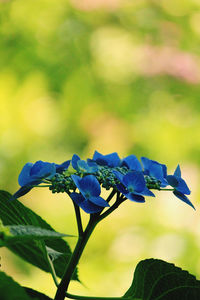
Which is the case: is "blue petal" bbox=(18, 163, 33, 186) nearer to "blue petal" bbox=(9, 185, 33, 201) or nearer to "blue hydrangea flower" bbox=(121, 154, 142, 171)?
"blue petal" bbox=(9, 185, 33, 201)

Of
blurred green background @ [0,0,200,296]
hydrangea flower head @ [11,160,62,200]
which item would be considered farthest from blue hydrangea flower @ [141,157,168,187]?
blurred green background @ [0,0,200,296]

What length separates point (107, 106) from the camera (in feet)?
7.70

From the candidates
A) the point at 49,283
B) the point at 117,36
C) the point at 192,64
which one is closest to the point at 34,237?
the point at 49,283

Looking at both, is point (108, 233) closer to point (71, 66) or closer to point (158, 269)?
point (71, 66)

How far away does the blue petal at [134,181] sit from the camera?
43cm

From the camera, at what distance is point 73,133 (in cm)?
221

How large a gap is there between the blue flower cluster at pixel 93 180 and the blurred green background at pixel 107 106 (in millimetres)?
1284

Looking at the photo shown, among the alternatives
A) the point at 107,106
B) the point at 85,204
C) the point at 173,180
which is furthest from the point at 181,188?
the point at 107,106

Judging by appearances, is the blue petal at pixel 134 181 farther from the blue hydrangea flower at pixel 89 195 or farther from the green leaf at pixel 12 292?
the green leaf at pixel 12 292

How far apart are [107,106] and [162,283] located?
1913 millimetres

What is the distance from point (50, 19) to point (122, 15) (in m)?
0.43

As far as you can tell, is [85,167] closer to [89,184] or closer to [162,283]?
[89,184]

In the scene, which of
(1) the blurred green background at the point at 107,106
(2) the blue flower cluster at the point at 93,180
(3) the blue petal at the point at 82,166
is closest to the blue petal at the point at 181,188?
(2) the blue flower cluster at the point at 93,180

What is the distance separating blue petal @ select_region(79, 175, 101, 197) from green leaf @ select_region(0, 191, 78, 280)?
0.08 m
